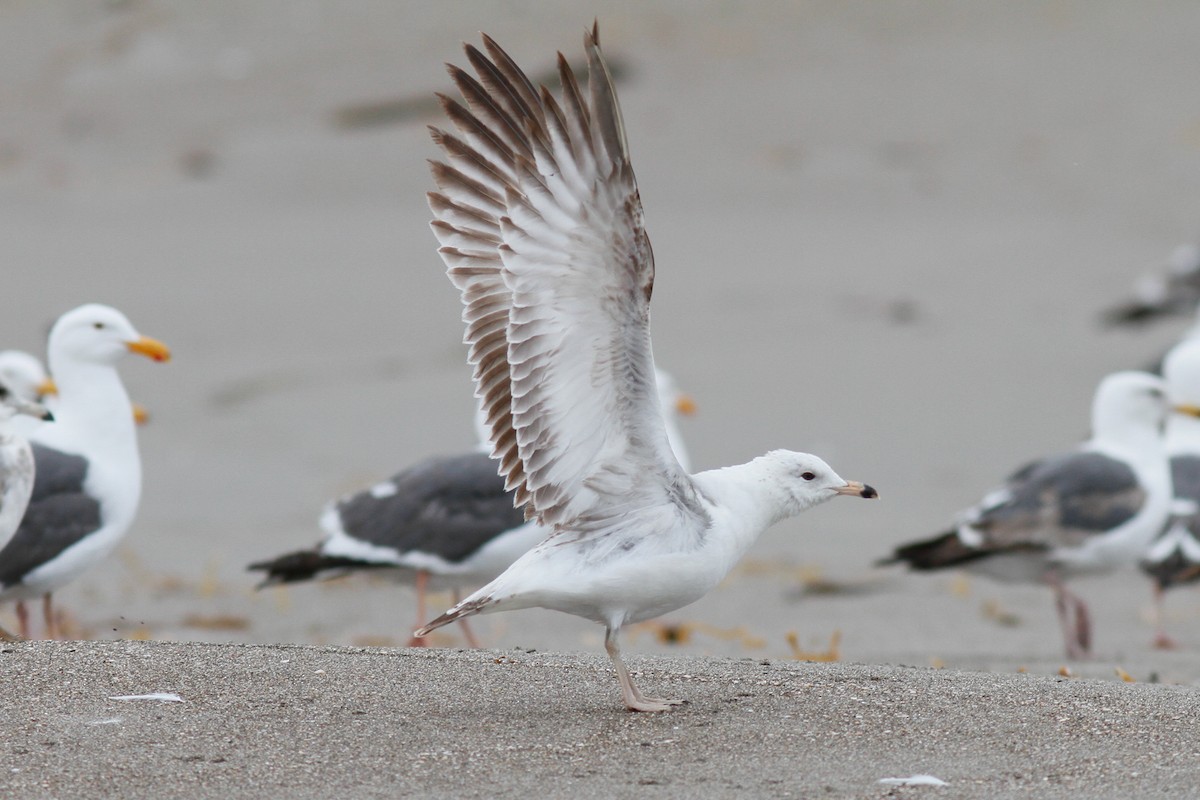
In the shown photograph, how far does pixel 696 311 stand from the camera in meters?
14.8

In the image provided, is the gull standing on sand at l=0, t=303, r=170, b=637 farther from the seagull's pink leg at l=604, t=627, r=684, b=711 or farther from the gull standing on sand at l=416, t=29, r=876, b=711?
the seagull's pink leg at l=604, t=627, r=684, b=711

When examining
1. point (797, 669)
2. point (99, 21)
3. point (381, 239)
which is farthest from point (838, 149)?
point (797, 669)

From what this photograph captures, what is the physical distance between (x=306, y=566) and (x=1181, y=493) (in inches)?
194

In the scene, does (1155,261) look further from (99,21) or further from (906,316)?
(99,21)

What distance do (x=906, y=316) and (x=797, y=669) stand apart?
386 inches

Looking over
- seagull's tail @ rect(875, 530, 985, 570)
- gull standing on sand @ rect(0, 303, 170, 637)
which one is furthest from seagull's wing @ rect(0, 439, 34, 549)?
seagull's tail @ rect(875, 530, 985, 570)

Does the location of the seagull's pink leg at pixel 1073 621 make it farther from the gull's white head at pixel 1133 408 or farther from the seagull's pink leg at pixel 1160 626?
the gull's white head at pixel 1133 408

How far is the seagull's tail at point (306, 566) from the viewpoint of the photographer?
766 centimetres

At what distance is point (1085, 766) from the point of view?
4.07m

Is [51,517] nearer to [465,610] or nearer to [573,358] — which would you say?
[465,610]

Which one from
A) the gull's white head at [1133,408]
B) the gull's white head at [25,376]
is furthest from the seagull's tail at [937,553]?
the gull's white head at [25,376]

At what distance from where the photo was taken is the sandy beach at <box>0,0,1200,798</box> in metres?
4.63

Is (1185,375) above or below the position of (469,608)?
above

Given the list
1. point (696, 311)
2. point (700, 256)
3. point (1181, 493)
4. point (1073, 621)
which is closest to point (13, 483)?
point (1073, 621)
